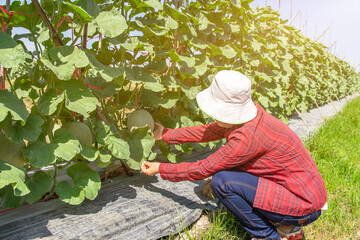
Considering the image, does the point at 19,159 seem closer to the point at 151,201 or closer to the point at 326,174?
the point at 151,201

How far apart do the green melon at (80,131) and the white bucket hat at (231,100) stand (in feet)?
1.99

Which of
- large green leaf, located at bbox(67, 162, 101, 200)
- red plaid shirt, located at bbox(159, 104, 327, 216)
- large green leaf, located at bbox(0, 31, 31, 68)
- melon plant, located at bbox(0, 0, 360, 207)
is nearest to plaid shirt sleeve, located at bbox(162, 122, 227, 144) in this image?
melon plant, located at bbox(0, 0, 360, 207)

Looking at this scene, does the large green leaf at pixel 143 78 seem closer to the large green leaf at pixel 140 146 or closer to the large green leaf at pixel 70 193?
the large green leaf at pixel 140 146

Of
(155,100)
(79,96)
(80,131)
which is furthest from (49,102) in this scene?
(155,100)

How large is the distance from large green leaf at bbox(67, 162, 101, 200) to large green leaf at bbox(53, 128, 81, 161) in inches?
8.9

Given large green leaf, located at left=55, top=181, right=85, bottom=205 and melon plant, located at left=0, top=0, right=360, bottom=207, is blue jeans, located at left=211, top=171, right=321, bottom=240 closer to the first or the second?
melon plant, located at left=0, top=0, right=360, bottom=207

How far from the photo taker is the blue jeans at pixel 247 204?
1519 millimetres

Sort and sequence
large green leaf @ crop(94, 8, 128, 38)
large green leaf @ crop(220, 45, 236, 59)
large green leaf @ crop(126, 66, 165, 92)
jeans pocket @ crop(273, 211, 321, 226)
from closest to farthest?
1. large green leaf @ crop(94, 8, 128, 38)
2. jeans pocket @ crop(273, 211, 321, 226)
3. large green leaf @ crop(126, 66, 165, 92)
4. large green leaf @ crop(220, 45, 236, 59)

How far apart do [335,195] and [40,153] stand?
1.99 m

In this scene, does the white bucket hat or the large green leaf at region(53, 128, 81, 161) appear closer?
the large green leaf at region(53, 128, 81, 161)

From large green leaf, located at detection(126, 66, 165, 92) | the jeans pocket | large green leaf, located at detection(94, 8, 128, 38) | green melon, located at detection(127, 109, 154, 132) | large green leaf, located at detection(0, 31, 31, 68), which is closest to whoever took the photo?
large green leaf, located at detection(0, 31, 31, 68)

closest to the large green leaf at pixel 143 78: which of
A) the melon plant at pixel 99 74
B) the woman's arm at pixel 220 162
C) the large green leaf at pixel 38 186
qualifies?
the melon plant at pixel 99 74

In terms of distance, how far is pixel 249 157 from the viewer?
1.47m

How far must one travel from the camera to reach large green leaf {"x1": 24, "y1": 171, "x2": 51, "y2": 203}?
138 centimetres
